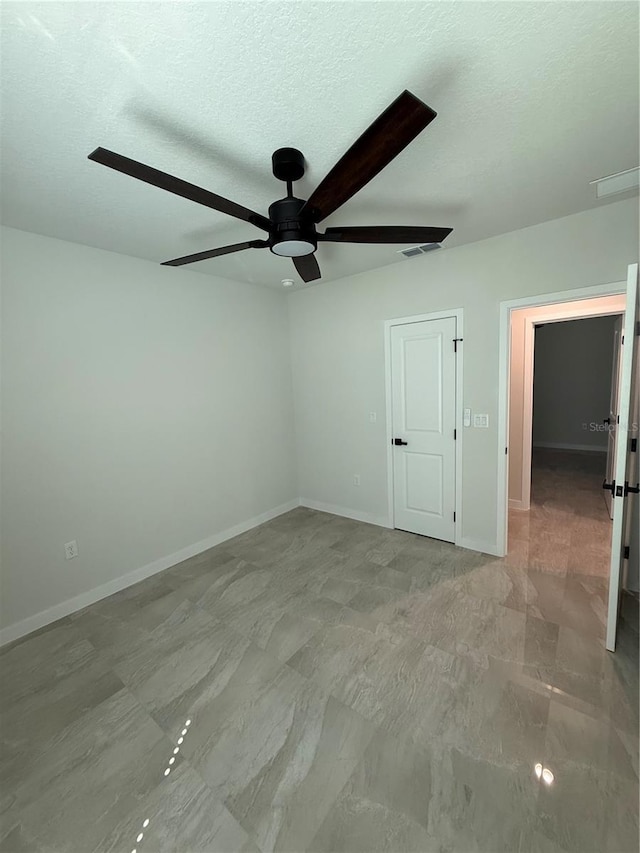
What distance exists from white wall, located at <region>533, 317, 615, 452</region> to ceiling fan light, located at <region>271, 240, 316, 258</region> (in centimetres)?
633

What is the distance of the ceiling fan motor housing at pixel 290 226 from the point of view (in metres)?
1.58

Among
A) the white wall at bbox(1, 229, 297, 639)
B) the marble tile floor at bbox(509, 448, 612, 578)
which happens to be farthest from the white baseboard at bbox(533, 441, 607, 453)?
the white wall at bbox(1, 229, 297, 639)

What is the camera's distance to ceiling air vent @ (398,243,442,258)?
112 inches

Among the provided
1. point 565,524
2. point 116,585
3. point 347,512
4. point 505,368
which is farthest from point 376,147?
point 565,524

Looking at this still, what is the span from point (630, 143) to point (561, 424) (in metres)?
6.48

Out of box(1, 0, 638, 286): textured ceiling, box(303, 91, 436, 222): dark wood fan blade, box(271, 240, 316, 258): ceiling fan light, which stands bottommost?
box(271, 240, 316, 258): ceiling fan light

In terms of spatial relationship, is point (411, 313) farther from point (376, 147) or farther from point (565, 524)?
point (565, 524)

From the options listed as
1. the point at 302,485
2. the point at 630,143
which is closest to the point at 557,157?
the point at 630,143

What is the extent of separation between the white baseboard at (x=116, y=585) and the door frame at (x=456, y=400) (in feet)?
4.97

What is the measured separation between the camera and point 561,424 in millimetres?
7023

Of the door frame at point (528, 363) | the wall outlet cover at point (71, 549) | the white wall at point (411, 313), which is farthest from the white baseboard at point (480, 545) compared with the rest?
the wall outlet cover at point (71, 549)

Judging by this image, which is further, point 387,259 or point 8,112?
point 387,259

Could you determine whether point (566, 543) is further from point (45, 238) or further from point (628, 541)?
point (45, 238)

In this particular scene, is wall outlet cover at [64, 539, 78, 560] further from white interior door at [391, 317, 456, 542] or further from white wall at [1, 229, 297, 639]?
white interior door at [391, 317, 456, 542]
